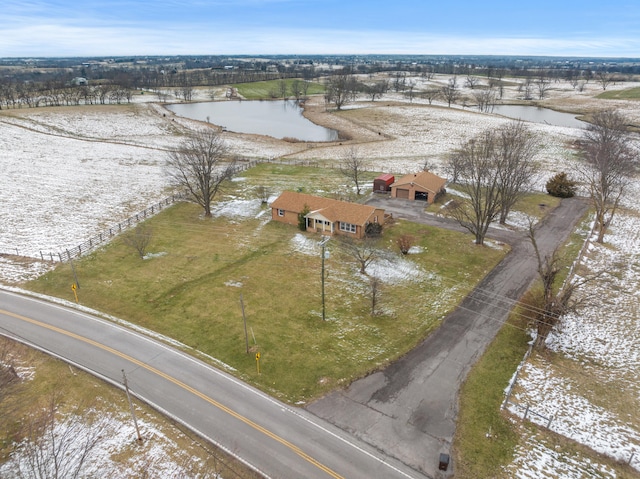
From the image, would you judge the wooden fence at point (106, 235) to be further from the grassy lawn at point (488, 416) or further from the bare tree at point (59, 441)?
the grassy lawn at point (488, 416)

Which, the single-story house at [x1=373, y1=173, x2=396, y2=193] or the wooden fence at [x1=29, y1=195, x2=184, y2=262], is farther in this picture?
the single-story house at [x1=373, y1=173, x2=396, y2=193]

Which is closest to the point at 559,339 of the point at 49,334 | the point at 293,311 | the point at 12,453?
the point at 293,311

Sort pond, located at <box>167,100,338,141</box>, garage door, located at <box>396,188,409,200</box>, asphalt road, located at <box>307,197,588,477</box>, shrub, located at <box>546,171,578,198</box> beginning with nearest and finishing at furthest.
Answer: asphalt road, located at <box>307,197,588,477</box> → garage door, located at <box>396,188,409,200</box> → shrub, located at <box>546,171,578,198</box> → pond, located at <box>167,100,338,141</box>

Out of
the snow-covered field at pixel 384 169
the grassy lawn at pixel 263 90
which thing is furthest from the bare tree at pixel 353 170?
the grassy lawn at pixel 263 90

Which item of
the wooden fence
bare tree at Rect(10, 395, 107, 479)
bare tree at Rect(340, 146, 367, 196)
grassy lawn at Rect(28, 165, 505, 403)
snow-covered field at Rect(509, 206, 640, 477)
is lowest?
snow-covered field at Rect(509, 206, 640, 477)

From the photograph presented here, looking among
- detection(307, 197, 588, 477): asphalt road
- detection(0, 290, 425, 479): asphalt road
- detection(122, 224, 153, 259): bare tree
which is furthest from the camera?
detection(122, 224, 153, 259): bare tree

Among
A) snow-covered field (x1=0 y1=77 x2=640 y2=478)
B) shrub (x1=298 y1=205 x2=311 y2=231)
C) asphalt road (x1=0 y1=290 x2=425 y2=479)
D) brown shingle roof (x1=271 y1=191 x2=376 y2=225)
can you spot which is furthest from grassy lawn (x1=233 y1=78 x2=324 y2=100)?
asphalt road (x1=0 y1=290 x2=425 y2=479)

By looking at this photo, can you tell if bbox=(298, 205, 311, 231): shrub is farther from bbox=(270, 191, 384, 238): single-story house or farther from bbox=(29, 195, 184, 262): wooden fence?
bbox=(29, 195, 184, 262): wooden fence
